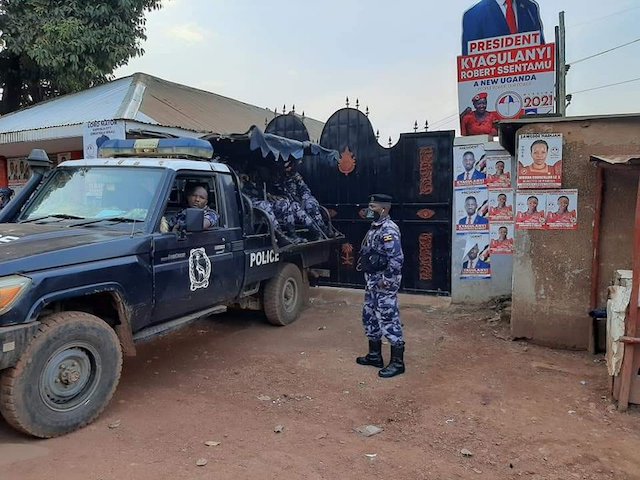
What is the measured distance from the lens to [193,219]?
433cm

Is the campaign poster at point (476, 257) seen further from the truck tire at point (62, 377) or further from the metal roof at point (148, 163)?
the truck tire at point (62, 377)

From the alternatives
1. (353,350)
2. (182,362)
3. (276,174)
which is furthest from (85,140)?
(353,350)

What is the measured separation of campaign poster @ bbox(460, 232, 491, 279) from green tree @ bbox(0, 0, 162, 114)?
32.4 ft

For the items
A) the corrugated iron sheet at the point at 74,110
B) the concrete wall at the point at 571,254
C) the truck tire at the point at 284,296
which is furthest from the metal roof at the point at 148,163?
the corrugated iron sheet at the point at 74,110

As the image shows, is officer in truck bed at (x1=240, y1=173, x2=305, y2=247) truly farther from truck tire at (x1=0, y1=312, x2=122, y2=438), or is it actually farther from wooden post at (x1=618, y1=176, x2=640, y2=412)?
wooden post at (x1=618, y1=176, x2=640, y2=412)

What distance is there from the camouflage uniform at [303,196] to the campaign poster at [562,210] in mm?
3251

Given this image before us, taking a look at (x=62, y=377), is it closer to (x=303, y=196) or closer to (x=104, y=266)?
(x=104, y=266)

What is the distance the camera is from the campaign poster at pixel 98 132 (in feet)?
28.0

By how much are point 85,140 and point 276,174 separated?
355 centimetres

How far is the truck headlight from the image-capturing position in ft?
10.4

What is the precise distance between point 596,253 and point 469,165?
238 centimetres

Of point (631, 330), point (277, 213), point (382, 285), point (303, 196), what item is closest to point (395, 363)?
point (382, 285)

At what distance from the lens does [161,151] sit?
17.3 feet

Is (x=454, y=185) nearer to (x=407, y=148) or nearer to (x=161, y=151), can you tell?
(x=407, y=148)
